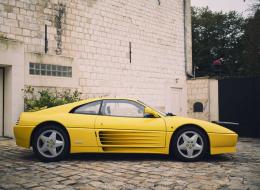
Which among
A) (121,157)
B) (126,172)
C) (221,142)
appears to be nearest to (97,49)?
(121,157)

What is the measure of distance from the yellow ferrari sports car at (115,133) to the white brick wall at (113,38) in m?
4.49

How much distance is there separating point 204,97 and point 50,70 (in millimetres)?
6803

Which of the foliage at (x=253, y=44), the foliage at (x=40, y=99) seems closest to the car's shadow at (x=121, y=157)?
the foliage at (x=40, y=99)

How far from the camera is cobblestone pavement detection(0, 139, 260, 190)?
4128 millimetres

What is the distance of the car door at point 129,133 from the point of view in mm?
5645

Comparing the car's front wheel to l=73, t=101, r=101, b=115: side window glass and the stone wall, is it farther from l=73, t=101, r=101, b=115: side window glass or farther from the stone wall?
the stone wall

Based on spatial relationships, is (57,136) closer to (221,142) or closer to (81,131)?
(81,131)

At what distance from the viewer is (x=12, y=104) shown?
28.7ft

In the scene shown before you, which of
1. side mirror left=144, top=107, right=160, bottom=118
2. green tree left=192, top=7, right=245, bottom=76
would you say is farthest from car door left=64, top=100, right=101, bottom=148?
green tree left=192, top=7, right=245, bottom=76

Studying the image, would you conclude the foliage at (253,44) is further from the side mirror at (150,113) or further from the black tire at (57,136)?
the black tire at (57,136)

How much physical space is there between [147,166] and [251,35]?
74.7 feet

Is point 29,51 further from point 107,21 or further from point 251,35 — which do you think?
point 251,35

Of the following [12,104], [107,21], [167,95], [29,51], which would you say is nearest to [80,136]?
[12,104]

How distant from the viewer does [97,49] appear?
453 inches
